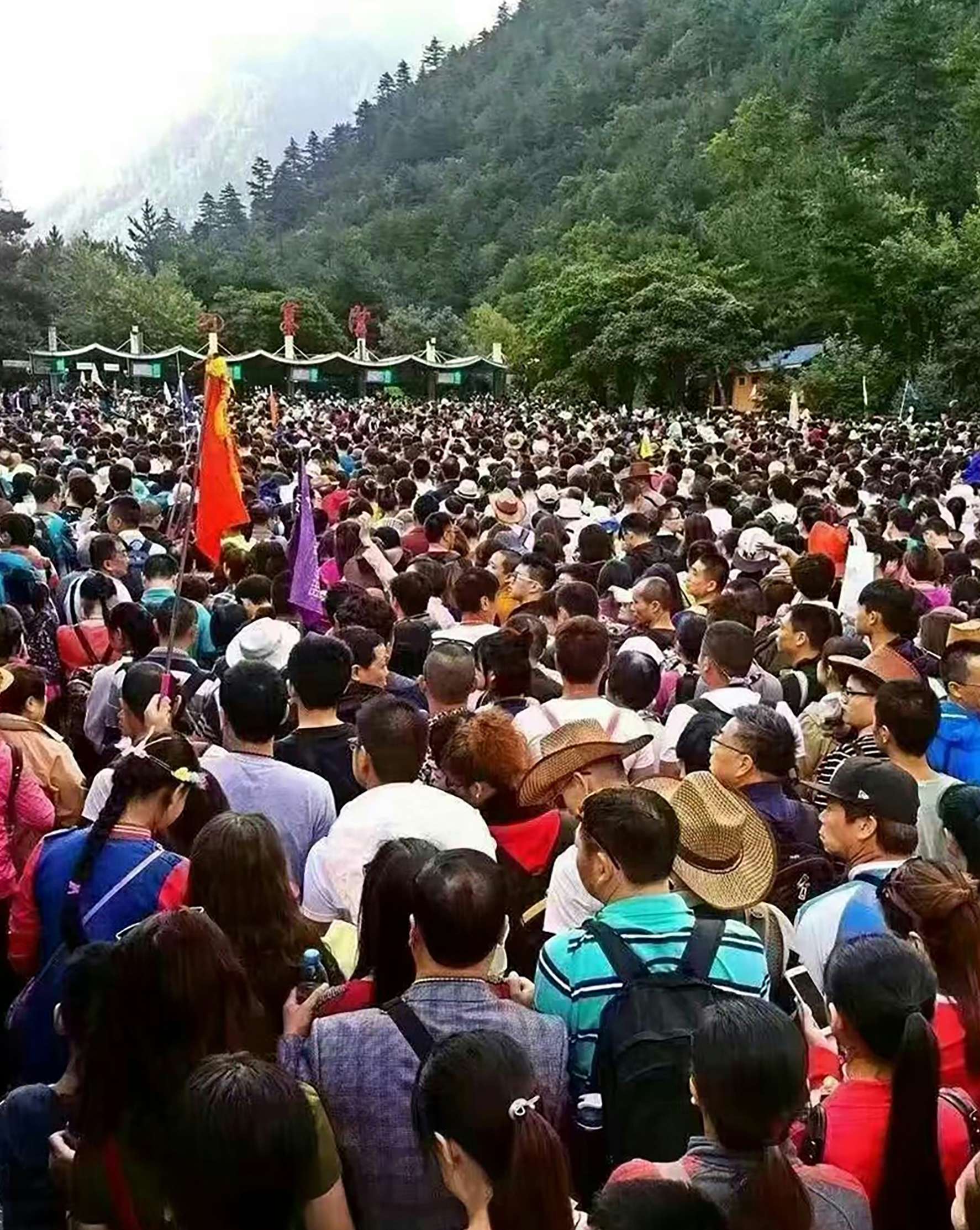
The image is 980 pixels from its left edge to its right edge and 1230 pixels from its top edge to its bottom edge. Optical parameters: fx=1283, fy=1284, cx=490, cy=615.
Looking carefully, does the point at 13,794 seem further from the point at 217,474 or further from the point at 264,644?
the point at 217,474

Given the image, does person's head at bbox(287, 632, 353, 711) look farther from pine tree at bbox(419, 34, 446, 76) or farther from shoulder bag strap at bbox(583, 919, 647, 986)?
pine tree at bbox(419, 34, 446, 76)

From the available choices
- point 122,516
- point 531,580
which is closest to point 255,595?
point 531,580

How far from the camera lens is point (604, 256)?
5134 centimetres

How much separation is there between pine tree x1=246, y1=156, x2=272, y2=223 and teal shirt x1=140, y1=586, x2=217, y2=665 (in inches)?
4919

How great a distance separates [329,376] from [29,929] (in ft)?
155

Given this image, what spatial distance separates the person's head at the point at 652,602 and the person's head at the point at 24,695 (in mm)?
2779

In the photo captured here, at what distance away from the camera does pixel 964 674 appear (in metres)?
4.95

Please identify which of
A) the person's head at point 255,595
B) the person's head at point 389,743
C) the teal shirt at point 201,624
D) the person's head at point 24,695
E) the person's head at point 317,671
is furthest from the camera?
the person's head at point 255,595

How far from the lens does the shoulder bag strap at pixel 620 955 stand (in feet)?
8.66

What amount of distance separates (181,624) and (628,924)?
333cm

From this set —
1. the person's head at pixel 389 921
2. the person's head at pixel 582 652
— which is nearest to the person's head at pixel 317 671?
the person's head at pixel 582 652

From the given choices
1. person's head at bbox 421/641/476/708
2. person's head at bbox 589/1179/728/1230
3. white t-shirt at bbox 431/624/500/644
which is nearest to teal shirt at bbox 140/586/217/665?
white t-shirt at bbox 431/624/500/644

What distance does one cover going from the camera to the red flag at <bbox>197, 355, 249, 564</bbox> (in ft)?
18.2

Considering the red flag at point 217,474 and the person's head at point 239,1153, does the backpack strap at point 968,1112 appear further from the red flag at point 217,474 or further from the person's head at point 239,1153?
the red flag at point 217,474
